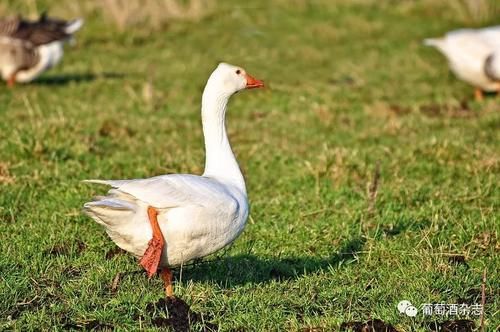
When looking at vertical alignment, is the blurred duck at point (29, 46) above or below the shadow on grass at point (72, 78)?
above

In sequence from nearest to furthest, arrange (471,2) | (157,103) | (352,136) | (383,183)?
1. (383,183)
2. (352,136)
3. (157,103)
4. (471,2)

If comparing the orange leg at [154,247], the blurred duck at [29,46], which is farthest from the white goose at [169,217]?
the blurred duck at [29,46]

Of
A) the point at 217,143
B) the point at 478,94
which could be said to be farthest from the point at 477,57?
the point at 217,143

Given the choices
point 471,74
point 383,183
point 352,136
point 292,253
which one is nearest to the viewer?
point 292,253

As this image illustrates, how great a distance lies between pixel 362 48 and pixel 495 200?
8.65 metres

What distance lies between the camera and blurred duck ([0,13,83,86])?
13.6 metres

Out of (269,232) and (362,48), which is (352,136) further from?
(362,48)

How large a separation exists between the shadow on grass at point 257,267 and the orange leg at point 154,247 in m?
0.69

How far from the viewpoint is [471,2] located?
57.9ft

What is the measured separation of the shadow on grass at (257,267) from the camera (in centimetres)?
598

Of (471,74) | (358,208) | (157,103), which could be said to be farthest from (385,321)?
(471,74)

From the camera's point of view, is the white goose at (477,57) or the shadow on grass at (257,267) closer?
the shadow on grass at (257,267)
